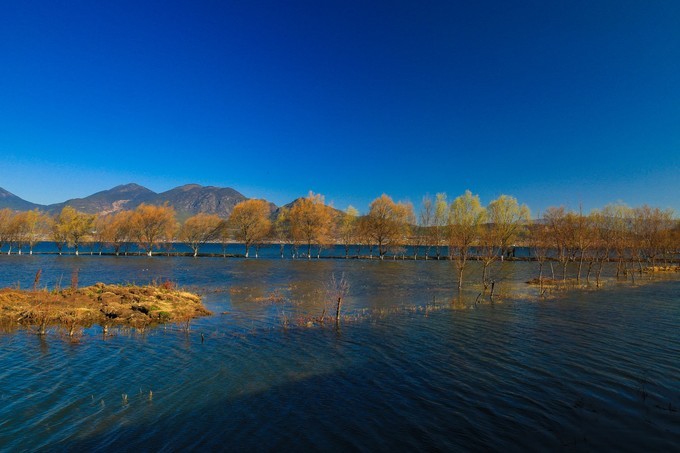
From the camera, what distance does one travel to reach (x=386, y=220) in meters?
111

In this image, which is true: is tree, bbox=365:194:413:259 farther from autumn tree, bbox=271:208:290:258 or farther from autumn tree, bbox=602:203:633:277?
autumn tree, bbox=602:203:633:277

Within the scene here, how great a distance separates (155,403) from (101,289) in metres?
22.1

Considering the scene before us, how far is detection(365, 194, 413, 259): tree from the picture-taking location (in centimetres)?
11106

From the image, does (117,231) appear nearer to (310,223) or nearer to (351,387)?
(310,223)

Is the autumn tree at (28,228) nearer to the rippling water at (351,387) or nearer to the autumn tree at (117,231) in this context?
the autumn tree at (117,231)

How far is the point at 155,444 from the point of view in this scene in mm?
9023

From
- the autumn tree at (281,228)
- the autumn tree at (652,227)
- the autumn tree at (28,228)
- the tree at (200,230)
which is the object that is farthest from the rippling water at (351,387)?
the autumn tree at (28,228)

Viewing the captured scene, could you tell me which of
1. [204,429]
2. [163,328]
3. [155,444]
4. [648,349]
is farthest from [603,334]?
[163,328]

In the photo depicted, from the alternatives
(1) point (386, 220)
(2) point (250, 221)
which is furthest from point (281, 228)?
(1) point (386, 220)

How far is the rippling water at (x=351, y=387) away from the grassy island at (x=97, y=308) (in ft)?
7.56

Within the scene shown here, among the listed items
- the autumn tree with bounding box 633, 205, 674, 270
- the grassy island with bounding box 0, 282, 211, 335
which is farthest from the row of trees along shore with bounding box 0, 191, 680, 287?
the grassy island with bounding box 0, 282, 211, 335

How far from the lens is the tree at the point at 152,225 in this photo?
371 feet

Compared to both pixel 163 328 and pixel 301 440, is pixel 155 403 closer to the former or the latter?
pixel 301 440

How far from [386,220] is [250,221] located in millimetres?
44662
